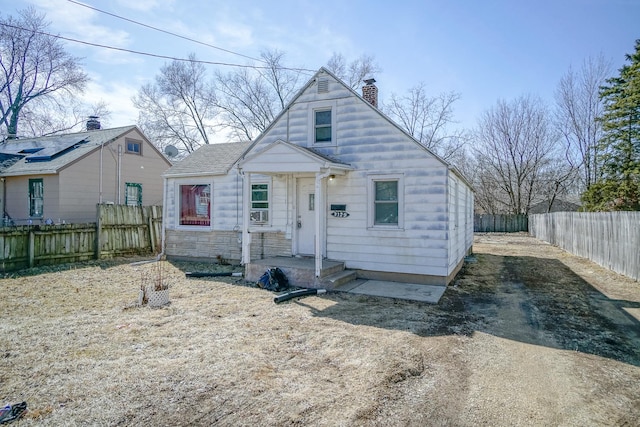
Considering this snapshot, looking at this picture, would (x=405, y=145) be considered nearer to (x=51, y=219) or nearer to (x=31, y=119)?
(x=51, y=219)

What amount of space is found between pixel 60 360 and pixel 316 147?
7238 mm

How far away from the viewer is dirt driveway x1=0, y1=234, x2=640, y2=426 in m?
3.24

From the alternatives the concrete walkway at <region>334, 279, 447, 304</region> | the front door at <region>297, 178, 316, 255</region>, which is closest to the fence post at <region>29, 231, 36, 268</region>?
the front door at <region>297, 178, 316, 255</region>

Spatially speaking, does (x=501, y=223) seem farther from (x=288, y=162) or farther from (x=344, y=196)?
(x=288, y=162)

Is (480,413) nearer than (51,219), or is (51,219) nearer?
(480,413)

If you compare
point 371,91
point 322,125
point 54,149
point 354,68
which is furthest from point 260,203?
point 354,68

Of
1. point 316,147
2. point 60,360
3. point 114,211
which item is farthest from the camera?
point 114,211

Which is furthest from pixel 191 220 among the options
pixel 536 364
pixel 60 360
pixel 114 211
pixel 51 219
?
pixel 536 364

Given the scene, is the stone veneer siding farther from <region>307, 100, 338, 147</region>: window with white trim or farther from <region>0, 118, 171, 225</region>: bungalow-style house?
A: <region>0, 118, 171, 225</region>: bungalow-style house

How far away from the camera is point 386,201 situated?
29.5ft

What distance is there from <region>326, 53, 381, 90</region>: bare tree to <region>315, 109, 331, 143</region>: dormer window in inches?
932

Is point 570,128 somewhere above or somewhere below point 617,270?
above

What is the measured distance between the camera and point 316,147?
9.84 meters

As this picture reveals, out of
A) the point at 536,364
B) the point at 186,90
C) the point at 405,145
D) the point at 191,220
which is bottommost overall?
the point at 536,364
